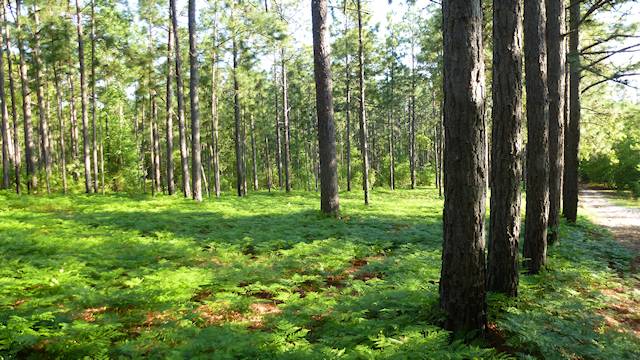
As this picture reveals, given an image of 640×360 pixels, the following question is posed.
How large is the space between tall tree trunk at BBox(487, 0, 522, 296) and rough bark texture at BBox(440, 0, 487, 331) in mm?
1398

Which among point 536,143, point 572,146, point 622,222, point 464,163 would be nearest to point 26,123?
point 536,143

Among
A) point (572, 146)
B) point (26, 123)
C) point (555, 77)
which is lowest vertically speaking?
point (572, 146)

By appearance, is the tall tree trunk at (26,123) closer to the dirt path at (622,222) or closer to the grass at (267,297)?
the grass at (267,297)

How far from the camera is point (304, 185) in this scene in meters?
55.1

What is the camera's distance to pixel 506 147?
5.62 metres

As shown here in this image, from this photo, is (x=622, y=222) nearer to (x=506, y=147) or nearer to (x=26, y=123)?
(x=506, y=147)

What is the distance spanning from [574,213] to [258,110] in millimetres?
32433

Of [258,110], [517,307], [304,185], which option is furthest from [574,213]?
[304,185]

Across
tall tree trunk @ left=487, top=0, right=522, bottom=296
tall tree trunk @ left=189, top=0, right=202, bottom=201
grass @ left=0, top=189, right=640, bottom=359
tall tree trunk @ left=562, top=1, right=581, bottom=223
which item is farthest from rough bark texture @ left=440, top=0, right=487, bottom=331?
tall tree trunk @ left=189, top=0, right=202, bottom=201

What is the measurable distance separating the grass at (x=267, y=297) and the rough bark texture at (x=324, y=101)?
2668 mm

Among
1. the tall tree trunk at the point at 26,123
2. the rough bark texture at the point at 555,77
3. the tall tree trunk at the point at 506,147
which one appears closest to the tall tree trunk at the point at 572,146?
the rough bark texture at the point at 555,77

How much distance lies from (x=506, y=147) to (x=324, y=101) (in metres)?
7.76

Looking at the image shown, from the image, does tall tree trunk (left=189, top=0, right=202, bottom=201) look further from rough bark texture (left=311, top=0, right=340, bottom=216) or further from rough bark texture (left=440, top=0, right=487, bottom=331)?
rough bark texture (left=440, top=0, right=487, bottom=331)

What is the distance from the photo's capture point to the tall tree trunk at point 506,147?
5.48 metres
